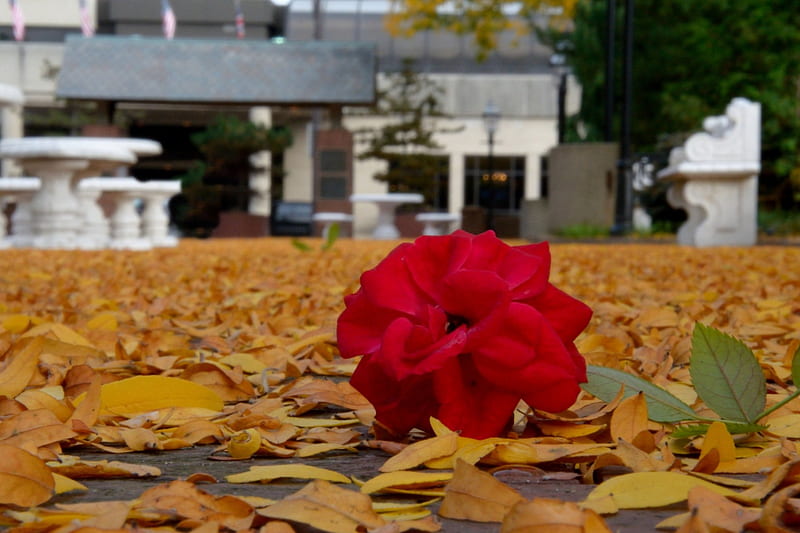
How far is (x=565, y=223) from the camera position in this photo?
17.0 metres

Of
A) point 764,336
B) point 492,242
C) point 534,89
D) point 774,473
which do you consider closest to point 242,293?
point 764,336

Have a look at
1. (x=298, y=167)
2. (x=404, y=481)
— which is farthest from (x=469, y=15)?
(x=404, y=481)

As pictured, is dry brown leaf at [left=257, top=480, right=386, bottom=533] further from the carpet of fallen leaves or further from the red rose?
the red rose

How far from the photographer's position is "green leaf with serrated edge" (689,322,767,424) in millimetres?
1382

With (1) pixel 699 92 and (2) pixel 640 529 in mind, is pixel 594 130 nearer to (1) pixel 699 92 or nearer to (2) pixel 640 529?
(1) pixel 699 92

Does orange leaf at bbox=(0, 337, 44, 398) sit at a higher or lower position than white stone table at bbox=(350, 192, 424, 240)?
higher

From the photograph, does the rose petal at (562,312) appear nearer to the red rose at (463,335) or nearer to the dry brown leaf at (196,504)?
the red rose at (463,335)

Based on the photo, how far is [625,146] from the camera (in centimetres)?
1458

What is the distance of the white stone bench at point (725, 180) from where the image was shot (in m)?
12.2

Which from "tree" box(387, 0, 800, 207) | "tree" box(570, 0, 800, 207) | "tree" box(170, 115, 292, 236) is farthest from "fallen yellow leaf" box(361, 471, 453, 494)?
"tree" box(170, 115, 292, 236)

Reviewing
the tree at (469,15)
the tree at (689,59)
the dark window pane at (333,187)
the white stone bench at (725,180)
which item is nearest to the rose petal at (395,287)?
the white stone bench at (725,180)

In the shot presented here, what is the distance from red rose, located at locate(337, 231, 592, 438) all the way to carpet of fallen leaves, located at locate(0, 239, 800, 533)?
0.05 m

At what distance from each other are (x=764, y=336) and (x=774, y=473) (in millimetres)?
1536

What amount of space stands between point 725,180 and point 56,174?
733 cm
